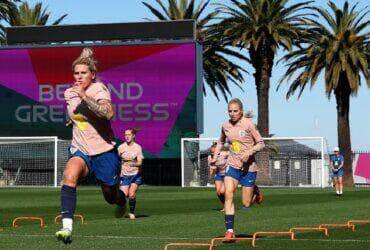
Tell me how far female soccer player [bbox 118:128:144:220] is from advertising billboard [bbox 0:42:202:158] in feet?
110

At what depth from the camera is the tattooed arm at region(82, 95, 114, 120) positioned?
9.88 metres

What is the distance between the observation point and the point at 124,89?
56.0 metres

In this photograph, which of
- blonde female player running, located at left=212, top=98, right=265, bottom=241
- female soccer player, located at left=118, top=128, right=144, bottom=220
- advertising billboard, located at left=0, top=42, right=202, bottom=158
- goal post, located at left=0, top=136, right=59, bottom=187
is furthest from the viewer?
goal post, located at left=0, top=136, right=59, bottom=187

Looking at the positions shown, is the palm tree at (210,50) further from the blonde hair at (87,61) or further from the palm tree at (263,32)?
the blonde hair at (87,61)

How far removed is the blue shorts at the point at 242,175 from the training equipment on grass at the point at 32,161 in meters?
41.3

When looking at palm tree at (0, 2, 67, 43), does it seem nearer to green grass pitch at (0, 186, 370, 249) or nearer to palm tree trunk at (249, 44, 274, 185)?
palm tree trunk at (249, 44, 274, 185)

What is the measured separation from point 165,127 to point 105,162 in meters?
45.1

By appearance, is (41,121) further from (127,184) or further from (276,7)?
(127,184)

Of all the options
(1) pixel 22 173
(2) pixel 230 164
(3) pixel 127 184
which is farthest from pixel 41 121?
(2) pixel 230 164

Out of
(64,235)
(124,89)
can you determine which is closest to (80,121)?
(64,235)

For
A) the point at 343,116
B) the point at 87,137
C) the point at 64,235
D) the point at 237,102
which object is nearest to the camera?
the point at 64,235

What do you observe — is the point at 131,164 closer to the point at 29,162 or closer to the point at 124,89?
the point at 124,89

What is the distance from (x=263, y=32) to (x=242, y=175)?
148ft

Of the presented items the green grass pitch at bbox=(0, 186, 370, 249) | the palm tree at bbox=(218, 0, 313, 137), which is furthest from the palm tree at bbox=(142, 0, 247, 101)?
the green grass pitch at bbox=(0, 186, 370, 249)
